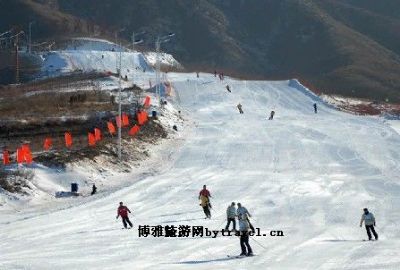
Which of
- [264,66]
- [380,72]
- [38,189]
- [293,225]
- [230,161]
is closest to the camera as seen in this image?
[293,225]

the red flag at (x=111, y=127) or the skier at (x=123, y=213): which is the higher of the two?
the red flag at (x=111, y=127)

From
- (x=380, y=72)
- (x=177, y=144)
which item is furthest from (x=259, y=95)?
Answer: (x=380, y=72)

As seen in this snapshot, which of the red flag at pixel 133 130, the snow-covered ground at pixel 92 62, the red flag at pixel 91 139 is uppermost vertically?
→ the snow-covered ground at pixel 92 62

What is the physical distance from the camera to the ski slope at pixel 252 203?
1977cm

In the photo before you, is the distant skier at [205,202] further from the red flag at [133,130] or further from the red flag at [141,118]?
the red flag at [141,118]

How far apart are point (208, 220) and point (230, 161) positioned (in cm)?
1602

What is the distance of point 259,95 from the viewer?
74.9 meters

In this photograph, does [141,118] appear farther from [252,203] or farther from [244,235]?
[244,235]

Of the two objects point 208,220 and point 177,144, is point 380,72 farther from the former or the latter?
point 208,220

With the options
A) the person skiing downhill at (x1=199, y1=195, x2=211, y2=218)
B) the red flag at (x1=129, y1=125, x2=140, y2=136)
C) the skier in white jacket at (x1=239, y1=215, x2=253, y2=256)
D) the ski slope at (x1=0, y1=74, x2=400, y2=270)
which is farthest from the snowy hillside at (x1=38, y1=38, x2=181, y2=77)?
the skier in white jacket at (x1=239, y1=215, x2=253, y2=256)

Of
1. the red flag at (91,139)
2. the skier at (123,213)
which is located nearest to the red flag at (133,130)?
the red flag at (91,139)

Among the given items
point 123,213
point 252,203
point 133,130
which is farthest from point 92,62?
point 123,213

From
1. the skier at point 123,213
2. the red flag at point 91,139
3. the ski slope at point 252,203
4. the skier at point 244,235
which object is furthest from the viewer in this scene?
the red flag at point 91,139

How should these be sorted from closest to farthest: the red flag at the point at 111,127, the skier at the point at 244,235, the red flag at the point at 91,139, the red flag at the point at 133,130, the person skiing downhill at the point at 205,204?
the skier at the point at 244,235 → the person skiing downhill at the point at 205,204 → the red flag at the point at 91,139 → the red flag at the point at 111,127 → the red flag at the point at 133,130
